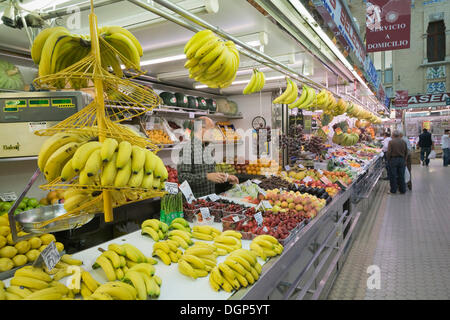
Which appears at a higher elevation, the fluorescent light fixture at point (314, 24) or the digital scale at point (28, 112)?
the fluorescent light fixture at point (314, 24)

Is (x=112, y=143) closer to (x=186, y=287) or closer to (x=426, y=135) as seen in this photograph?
(x=186, y=287)

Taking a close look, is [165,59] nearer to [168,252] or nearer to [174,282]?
[168,252]

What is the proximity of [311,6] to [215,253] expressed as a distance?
113 inches

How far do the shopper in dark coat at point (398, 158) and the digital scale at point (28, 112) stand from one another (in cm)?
874

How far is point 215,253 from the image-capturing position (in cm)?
205

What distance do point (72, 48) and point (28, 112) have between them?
6.47ft

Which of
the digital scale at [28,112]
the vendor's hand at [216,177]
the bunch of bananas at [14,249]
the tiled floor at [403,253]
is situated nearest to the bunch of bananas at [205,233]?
the bunch of bananas at [14,249]

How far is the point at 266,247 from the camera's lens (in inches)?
82.4

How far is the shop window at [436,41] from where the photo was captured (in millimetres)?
22266

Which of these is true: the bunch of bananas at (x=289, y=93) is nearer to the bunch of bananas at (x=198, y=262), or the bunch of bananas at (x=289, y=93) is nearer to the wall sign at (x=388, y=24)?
the wall sign at (x=388, y=24)

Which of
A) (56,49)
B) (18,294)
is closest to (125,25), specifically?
(56,49)

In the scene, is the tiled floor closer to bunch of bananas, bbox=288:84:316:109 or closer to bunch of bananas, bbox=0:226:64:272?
bunch of bananas, bbox=288:84:316:109

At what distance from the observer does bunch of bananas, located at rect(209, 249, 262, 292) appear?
5.28 feet

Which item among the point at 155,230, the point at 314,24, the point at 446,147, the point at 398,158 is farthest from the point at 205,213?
the point at 446,147
